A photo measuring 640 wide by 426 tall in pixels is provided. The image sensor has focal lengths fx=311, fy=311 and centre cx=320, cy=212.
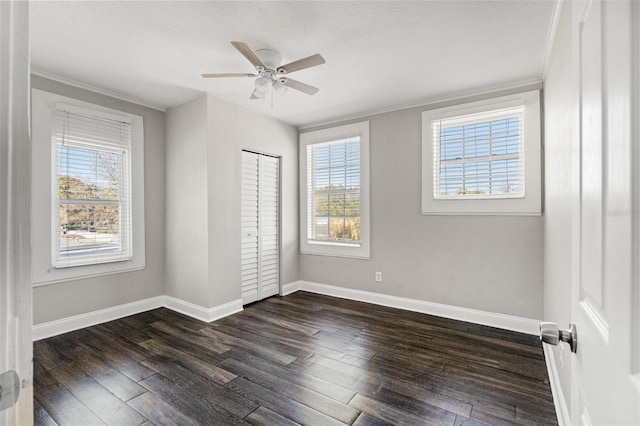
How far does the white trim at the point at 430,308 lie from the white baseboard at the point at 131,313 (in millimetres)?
1163

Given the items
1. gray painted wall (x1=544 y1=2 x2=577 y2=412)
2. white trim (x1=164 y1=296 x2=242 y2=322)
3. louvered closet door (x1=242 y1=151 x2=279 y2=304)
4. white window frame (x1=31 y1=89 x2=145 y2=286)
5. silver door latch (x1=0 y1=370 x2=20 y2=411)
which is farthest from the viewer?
louvered closet door (x1=242 y1=151 x2=279 y2=304)

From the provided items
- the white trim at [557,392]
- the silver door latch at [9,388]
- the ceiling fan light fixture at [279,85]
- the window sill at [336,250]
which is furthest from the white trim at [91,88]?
the white trim at [557,392]

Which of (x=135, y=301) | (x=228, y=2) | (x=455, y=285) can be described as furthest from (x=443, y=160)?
(x=135, y=301)

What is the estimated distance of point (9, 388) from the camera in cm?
44

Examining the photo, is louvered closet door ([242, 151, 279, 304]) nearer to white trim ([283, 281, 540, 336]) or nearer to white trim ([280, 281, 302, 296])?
white trim ([280, 281, 302, 296])

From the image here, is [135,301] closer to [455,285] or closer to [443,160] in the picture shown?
Result: [455,285]

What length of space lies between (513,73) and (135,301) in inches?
188

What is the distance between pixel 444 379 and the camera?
227 centimetres

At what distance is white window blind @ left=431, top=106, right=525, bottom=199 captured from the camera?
10.5 feet

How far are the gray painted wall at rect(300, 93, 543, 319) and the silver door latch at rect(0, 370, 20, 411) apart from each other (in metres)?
3.66

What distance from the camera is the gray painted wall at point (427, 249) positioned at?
10.4ft

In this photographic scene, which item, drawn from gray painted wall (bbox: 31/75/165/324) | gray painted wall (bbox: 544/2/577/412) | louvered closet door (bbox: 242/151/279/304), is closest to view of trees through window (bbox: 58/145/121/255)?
gray painted wall (bbox: 31/75/165/324)

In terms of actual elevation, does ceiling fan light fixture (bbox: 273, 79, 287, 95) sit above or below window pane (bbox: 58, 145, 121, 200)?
above

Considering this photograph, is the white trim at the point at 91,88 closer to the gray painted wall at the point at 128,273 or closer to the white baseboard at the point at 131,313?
the gray painted wall at the point at 128,273
